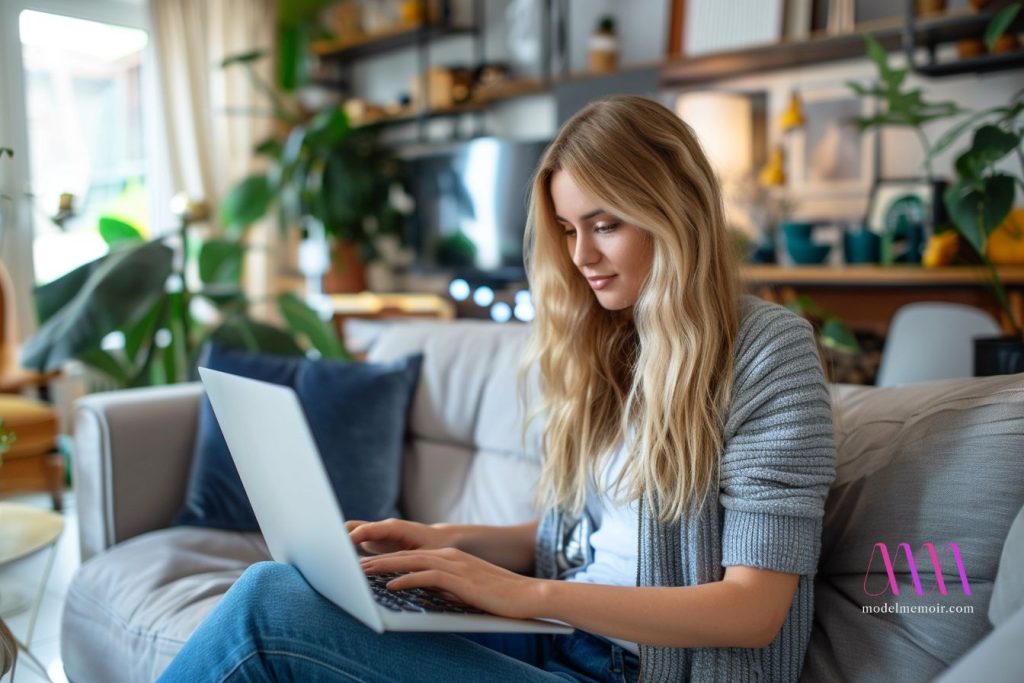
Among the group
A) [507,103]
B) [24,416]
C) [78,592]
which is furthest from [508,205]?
[78,592]

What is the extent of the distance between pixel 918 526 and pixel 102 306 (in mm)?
1938

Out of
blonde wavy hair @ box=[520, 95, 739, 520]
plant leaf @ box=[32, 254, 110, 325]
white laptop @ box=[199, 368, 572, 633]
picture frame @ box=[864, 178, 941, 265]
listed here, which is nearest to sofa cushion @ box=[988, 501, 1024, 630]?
blonde wavy hair @ box=[520, 95, 739, 520]

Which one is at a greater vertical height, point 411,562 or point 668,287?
point 668,287

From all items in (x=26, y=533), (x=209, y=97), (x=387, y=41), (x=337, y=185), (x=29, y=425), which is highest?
(x=387, y=41)

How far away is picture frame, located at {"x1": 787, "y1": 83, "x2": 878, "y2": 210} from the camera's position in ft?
10.3

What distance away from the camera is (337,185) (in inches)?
167

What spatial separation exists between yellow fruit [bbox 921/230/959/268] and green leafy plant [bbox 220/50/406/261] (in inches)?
97.0

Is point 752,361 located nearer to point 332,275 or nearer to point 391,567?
point 391,567

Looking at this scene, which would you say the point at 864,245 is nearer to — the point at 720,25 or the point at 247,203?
the point at 720,25

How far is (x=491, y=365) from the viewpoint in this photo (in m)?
1.93

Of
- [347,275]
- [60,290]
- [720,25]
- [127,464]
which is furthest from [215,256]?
[720,25]

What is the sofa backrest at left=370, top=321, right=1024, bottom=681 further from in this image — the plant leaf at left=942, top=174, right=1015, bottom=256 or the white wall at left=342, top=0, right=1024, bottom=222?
the white wall at left=342, top=0, right=1024, bottom=222

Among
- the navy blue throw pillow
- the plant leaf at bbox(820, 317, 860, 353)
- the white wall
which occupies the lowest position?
the navy blue throw pillow

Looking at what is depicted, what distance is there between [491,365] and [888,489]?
93 centimetres
